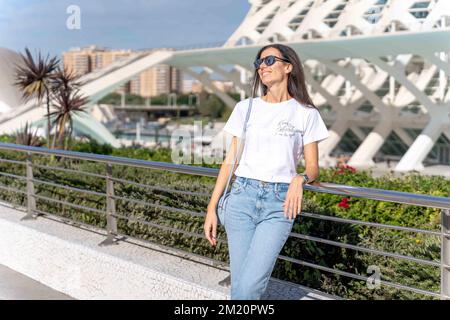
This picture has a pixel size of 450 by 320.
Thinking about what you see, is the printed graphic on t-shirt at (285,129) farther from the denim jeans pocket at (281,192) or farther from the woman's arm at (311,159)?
the denim jeans pocket at (281,192)

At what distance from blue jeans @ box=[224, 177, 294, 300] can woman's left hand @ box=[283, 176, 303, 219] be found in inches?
1.6

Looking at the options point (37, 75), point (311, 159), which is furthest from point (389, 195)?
point (37, 75)

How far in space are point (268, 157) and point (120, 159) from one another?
1944mm

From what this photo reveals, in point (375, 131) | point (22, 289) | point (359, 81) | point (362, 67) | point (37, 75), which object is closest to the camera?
point (22, 289)

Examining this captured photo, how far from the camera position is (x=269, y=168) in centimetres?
276

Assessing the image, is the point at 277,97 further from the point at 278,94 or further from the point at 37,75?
the point at 37,75

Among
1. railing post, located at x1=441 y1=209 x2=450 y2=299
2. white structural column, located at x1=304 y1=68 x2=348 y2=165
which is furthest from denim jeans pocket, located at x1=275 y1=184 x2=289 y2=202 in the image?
white structural column, located at x1=304 y1=68 x2=348 y2=165

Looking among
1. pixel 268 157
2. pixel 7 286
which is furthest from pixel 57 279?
pixel 268 157

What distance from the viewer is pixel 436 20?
91.7 feet

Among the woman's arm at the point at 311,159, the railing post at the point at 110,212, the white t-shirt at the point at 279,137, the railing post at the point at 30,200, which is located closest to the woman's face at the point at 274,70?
the white t-shirt at the point at 279,137

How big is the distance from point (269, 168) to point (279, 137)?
0.15 meters

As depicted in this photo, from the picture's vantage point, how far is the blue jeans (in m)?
2.70

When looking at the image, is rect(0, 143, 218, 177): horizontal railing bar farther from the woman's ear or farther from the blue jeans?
the woman's ear
